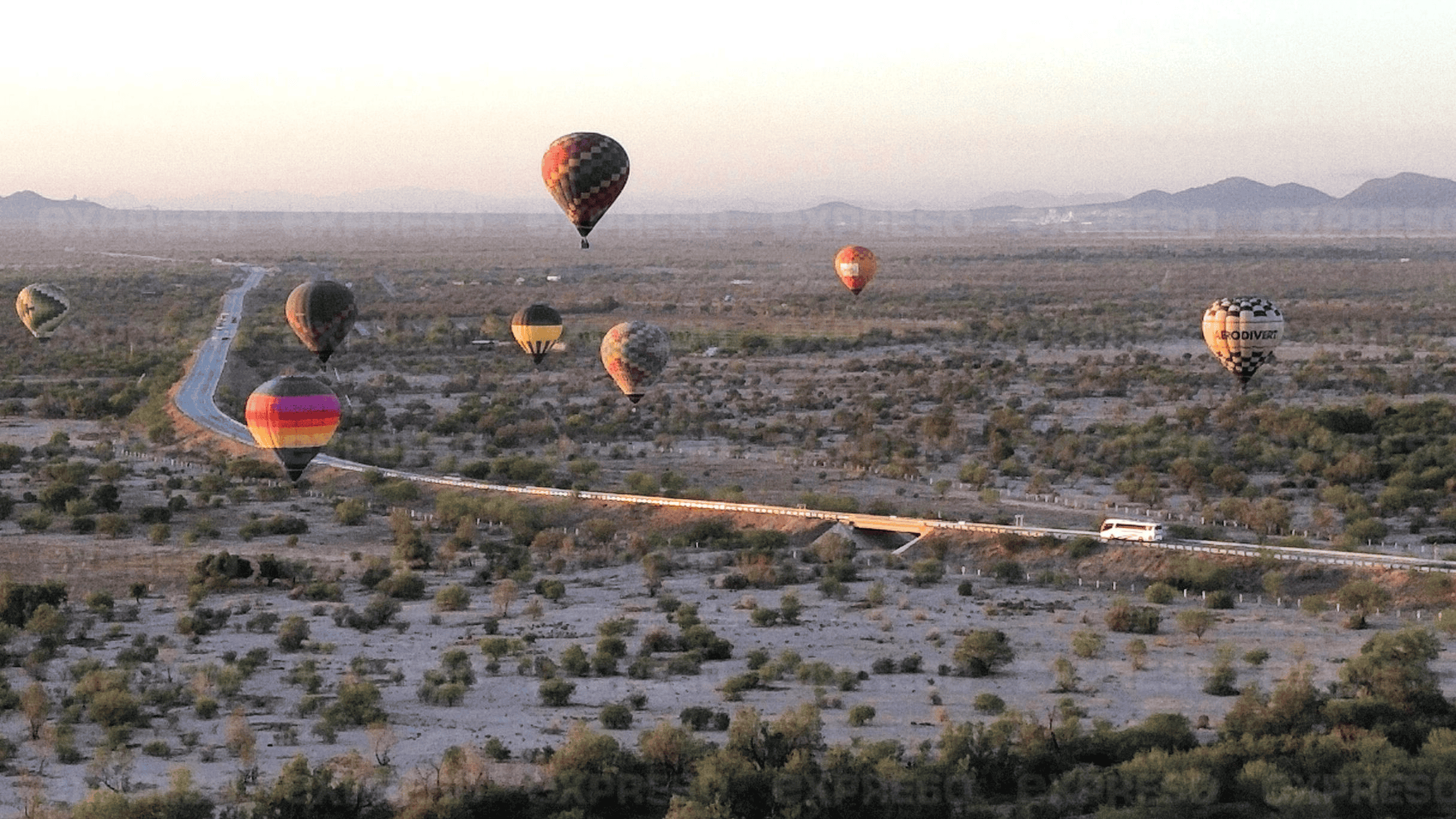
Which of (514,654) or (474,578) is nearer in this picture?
(514,654)

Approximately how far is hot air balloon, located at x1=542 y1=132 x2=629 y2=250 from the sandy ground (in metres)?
14.6

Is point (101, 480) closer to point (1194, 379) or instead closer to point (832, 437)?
point (832, 437)

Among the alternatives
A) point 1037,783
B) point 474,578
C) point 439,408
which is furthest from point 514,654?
point 439,408

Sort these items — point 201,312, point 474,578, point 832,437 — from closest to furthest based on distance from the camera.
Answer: point 474,578, point 832,437, point 201,312

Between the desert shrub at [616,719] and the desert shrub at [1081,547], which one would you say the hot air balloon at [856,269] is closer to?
the desert shrub at [1081,547]

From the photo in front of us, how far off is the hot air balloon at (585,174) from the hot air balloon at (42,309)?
34.9 meters

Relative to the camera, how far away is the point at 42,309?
73.6m

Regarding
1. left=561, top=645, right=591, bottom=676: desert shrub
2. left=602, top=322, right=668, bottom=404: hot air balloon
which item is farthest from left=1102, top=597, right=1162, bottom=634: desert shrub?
left=602, top=322, right=668, bottom=404: hot air balloon

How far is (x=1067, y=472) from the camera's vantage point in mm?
46438

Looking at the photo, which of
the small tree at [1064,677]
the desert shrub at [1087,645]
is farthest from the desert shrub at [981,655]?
the desert shrub at [1087,645]

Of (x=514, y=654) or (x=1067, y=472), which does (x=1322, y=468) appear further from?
(x=514, y=654)

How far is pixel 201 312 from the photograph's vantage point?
362 feet

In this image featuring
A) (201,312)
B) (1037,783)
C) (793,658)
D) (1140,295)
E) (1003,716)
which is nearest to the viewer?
(1037,783)

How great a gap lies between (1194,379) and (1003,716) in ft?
147
